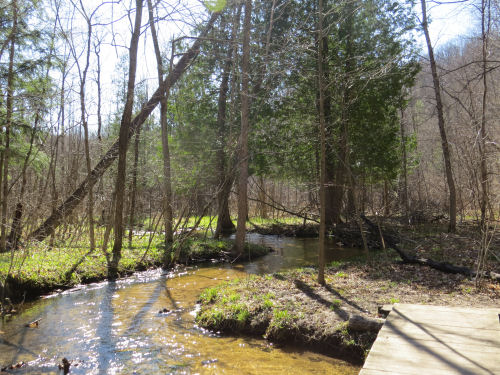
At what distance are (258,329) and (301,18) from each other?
13858mm

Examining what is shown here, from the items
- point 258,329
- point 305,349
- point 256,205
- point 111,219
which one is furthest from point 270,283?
point 256,205

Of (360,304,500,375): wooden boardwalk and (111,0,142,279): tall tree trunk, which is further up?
(111,0,142,279): tall tree trunk

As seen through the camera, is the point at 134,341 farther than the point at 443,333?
Yes

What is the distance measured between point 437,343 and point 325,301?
306 cm

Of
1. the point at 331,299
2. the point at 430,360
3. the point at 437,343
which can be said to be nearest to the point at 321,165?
the point at 331,299

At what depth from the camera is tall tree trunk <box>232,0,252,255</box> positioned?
447 inches

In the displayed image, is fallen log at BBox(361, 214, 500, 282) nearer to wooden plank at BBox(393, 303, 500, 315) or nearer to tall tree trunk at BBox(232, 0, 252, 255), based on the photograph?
wooden plank at BBox(393, 303, 500, 315)

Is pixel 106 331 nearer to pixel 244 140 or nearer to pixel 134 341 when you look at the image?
pixel 134 341

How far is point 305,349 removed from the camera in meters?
5.57

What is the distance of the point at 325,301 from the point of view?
6754 mm

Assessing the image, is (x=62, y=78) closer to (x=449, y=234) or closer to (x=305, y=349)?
(x=305, y=349)

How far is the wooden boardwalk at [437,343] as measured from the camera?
3.24 m

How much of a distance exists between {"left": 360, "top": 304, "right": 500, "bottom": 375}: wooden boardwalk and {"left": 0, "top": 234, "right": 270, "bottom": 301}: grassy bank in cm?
691

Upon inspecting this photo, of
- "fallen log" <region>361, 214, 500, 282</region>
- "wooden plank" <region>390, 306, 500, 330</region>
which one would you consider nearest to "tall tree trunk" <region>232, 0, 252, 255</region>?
"fallen log" <region>361, 214, 500, 282</region>
